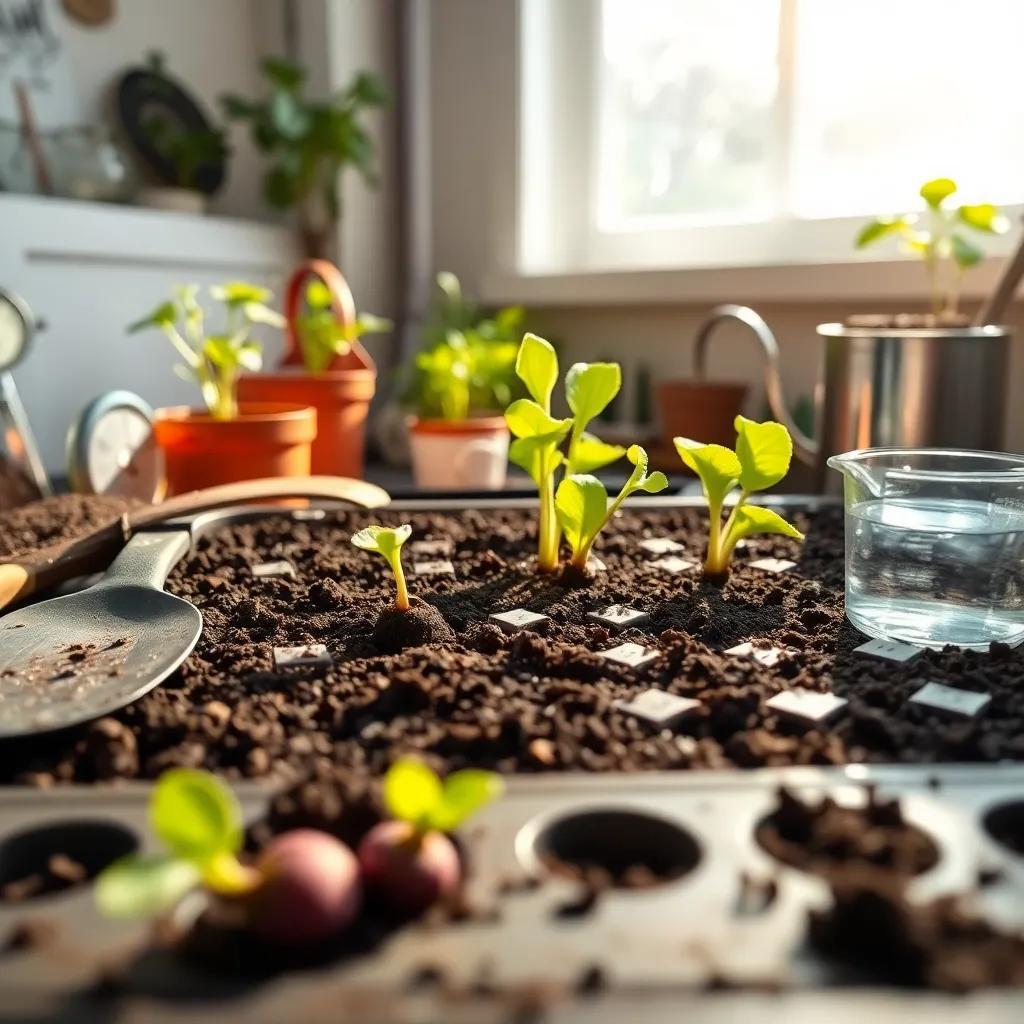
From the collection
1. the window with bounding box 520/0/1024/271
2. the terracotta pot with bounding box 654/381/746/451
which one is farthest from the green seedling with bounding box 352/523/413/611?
the window with bounding box 520/0/1024/271

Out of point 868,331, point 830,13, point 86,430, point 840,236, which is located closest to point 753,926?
point 868,331

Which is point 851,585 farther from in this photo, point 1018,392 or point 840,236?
point 840,236

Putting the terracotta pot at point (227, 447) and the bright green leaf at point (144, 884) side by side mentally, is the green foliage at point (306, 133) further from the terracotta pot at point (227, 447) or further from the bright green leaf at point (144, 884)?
the bright green leaf at point (144, 884)

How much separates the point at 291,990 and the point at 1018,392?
1391 millimetres

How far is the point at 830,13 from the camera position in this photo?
158 centimetres

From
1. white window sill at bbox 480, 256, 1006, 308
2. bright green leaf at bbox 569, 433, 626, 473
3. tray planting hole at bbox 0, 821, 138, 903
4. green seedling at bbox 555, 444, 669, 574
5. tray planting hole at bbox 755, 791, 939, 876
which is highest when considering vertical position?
white window sill at bbox 480, 256, 1006, 308

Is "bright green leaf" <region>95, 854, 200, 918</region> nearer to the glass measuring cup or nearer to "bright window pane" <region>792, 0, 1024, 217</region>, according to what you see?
the glass measuring cup

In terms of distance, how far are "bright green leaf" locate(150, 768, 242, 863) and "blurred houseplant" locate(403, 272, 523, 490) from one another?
73 centimetres

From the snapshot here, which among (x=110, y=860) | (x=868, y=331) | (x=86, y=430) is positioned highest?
(x=868, y=331)

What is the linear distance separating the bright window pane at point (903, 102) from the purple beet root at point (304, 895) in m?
1.48

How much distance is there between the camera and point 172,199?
1.73m

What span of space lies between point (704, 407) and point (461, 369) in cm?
36

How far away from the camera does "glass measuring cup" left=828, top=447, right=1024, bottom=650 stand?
22.4 inches

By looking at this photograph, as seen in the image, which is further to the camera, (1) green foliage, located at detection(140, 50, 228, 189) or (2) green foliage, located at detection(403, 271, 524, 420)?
(1) green foliage, located at detection(140, 50, 228, 189)
